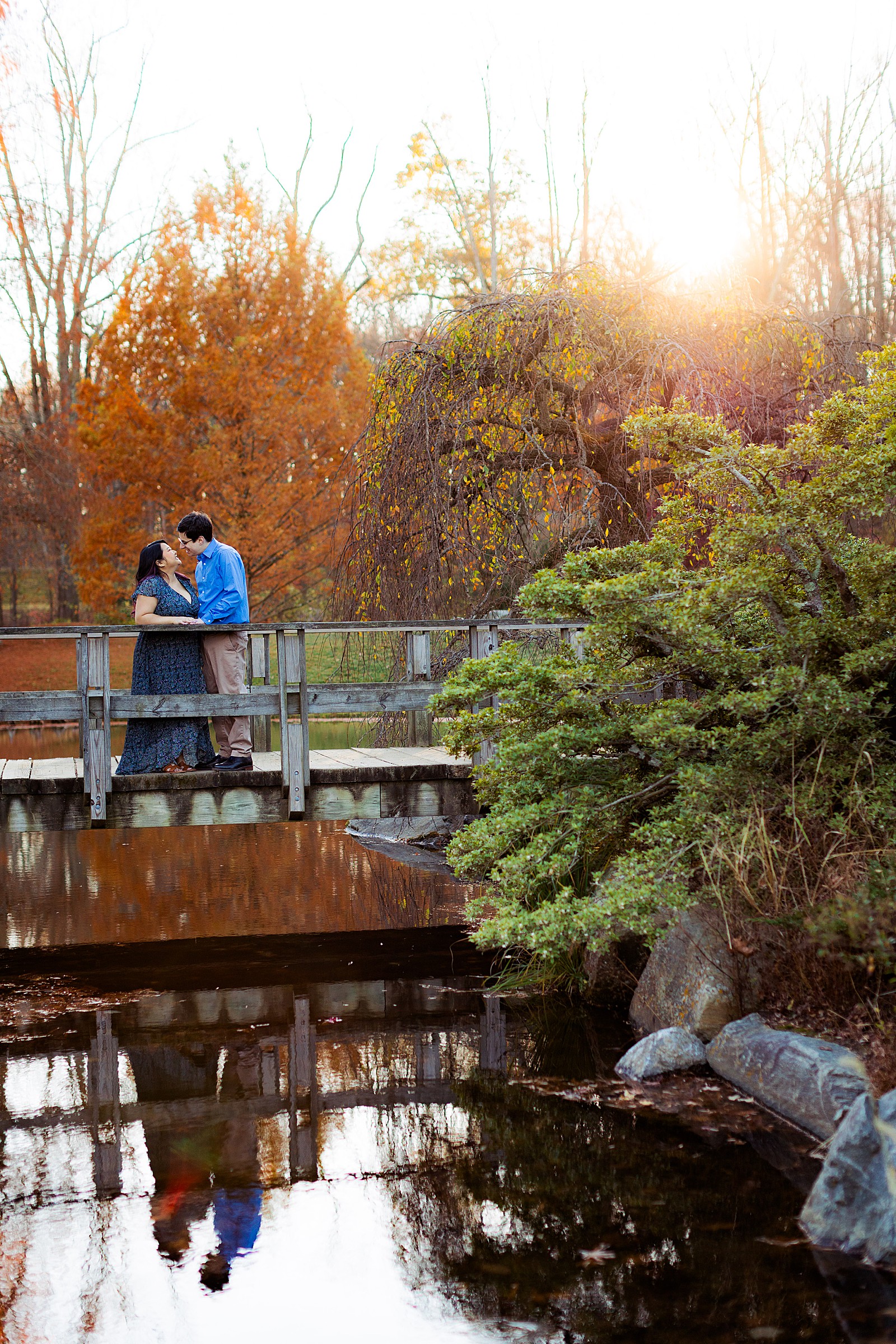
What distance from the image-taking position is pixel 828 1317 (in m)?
3.59

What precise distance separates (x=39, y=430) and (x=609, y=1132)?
2754cm

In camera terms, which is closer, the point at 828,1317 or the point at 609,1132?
the point at 828,1317

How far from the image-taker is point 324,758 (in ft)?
29.9

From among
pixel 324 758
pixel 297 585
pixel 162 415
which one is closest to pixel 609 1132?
pixel 324 758

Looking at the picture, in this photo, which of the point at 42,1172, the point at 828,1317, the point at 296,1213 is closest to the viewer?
the point at 828,1317

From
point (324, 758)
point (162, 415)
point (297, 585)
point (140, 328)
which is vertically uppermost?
point (140, 328)

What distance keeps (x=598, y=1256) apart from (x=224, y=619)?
493 centimetres

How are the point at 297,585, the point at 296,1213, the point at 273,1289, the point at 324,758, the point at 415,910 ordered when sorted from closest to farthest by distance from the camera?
the point at 273,1289
the point at 296,1213
the point at 324,758
the point at 415,910
the point at 297,585

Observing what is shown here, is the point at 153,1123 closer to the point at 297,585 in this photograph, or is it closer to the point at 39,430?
the point at 297,585

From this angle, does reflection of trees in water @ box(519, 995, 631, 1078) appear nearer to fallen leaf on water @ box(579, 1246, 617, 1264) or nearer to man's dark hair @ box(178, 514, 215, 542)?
fallen leaf on water @ box(579, 1246, 617, 1264)

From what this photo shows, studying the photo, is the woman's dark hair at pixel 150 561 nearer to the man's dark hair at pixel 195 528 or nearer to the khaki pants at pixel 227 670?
the man's dark hair at pixel 195 528

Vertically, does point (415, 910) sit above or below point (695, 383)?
below

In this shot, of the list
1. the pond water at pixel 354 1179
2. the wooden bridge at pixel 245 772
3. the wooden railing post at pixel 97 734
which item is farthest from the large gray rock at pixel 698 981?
the wooden railing post at pixel 97 734

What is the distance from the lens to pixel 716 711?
6391 millimetres
